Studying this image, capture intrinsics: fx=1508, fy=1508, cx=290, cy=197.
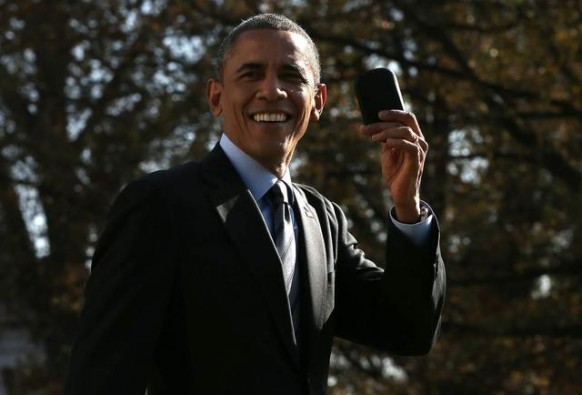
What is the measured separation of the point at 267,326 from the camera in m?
3.79

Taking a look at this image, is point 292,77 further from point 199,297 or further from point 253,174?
point 199,297

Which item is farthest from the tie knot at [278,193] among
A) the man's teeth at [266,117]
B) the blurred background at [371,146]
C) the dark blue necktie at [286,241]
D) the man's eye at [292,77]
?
the blurred background at [371,146]

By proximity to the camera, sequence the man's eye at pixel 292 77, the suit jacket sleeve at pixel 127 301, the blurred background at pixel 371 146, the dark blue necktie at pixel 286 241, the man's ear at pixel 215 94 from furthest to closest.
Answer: the blurred background at pixel 371 146
the man's ear at pixel 215 94
the man's eye at pixel 292 77
the dark blue necktie at pixel 286 241
the suit jacket sleeve at pixel 127 301

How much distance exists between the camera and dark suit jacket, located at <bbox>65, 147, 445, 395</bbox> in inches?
147

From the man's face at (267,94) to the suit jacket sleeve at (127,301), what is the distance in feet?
1.07

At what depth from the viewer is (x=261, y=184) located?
13.1ft

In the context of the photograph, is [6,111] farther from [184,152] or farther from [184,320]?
[184,320]

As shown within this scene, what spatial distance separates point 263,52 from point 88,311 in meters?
0.82

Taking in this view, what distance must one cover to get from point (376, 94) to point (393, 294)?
1.76ft

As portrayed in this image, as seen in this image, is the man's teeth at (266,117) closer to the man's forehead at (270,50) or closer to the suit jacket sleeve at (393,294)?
the man's forehead at (270,50)

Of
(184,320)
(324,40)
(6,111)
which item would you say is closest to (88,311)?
(184,320)

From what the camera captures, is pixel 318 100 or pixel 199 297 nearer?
pixel 199 297

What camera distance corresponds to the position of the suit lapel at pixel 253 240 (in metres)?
3.80

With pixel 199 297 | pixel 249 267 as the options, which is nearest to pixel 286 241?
pixel 249 267
